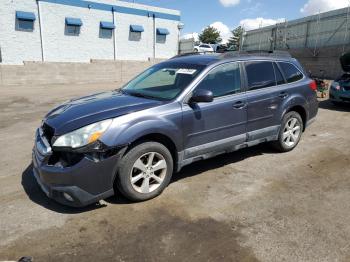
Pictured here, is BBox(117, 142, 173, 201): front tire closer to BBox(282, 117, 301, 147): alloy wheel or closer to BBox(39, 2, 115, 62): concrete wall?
BBox(282, 117, 301, 147): alloy wheel

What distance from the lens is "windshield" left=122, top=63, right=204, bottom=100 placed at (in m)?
4.41

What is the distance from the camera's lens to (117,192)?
13.4 feet

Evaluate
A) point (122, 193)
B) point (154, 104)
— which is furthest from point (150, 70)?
point (122, 193)

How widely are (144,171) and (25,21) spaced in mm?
22438

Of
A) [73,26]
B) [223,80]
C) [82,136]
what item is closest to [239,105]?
[223,80]

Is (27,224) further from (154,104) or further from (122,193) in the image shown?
(154,104)

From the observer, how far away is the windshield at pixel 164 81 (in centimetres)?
441

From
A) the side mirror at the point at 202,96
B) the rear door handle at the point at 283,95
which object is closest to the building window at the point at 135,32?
the rear door handle at the point at 283,95

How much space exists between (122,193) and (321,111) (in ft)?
26.9

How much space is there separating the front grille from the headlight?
0.86ft

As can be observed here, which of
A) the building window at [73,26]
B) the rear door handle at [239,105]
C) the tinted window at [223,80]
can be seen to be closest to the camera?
the tinted window at [223,80]

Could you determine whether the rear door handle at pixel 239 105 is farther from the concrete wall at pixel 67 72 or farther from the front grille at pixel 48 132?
the concrete wall at pixel 67 72

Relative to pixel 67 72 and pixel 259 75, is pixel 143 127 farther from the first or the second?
pixel 67 72

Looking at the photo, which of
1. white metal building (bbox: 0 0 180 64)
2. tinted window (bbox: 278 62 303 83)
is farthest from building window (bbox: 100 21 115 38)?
tinted window (bbox: 278 62 303 83)
